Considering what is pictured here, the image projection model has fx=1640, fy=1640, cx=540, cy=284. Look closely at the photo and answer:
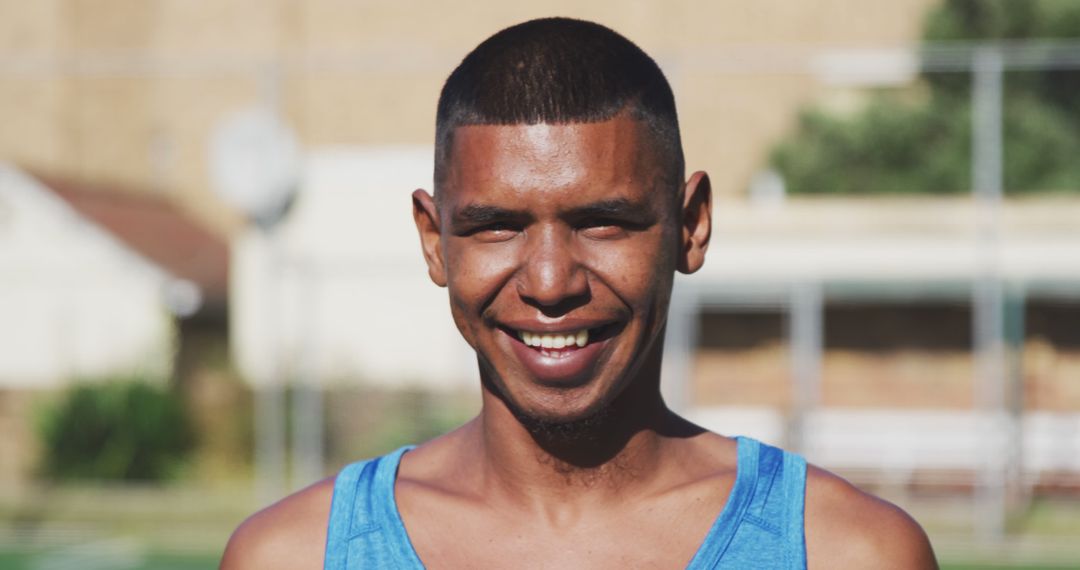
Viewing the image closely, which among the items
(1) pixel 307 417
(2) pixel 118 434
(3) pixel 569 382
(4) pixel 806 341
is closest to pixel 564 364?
(3) pixel 569 382

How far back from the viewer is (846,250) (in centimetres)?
1602

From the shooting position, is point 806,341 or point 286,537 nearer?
point 286,537

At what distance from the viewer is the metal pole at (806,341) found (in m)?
14.8

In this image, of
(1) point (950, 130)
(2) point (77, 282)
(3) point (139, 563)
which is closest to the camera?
(3) point (139, 563)

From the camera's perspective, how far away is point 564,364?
1871 mm

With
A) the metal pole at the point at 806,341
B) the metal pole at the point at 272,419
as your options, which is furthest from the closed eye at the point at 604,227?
the metal pole at the point at 806,341

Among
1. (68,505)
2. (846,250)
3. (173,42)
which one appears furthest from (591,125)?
(173,42)

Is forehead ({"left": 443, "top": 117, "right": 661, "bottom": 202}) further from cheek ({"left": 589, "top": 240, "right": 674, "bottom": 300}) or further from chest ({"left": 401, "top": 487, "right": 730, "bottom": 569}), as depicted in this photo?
chest ({"left": 401, "top": 487, "right": 730, "bottom": 569})

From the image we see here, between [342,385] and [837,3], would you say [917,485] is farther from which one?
[837,3]

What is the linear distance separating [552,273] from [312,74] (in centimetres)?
2400

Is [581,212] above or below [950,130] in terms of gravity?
below

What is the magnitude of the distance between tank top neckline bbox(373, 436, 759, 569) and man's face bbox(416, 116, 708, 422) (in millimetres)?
195

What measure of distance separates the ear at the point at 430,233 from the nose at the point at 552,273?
0.17 metres

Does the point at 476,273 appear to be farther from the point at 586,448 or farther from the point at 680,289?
the point at 680,289
